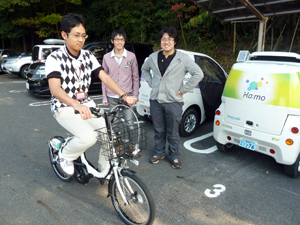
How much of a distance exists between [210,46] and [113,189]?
36.3 feet

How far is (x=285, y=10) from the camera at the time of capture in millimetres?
6293

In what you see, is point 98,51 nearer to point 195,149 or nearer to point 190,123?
point 190,123

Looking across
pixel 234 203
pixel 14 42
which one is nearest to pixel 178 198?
pixel 234 203

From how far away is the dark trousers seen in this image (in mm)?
3729

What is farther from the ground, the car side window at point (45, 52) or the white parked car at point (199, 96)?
the car side window at point (45, 52)

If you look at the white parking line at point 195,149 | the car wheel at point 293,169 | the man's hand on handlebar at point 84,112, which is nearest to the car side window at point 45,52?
the white parking line at point 195,149

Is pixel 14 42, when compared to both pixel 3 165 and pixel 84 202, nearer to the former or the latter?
pixel 3 165

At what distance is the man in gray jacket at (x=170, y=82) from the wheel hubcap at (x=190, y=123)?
1276mm

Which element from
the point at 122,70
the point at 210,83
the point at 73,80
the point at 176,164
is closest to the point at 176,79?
the point at 122,70

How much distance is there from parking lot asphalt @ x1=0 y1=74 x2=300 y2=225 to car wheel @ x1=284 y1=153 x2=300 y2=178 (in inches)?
2.9

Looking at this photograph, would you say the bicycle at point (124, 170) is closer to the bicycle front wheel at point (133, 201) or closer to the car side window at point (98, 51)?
the bicycle front wheel at point (133, 201)

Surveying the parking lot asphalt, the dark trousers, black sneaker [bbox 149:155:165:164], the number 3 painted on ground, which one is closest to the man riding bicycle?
the parking lot asphalt

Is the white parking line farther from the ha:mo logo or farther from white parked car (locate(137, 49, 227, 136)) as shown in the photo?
the ha:mo logo

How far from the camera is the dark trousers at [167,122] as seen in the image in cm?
373
